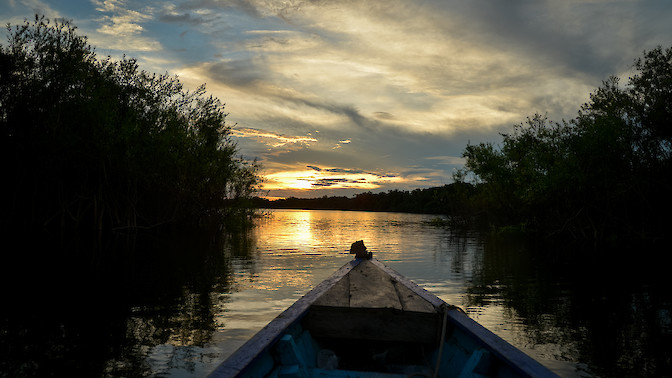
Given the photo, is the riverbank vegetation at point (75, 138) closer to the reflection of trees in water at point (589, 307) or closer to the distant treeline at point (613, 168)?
the distant treeline at point (613, 168)

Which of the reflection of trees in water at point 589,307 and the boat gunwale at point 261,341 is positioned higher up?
the boat gunwale at point 261,341

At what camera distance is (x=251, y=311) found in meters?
9.82

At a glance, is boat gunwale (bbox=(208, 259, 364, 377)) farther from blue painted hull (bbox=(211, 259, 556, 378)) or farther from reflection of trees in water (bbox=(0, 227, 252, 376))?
reflection of trees in water (bbox=(0, 227, 252, 376))

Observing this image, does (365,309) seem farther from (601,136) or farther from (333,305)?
(601,136)

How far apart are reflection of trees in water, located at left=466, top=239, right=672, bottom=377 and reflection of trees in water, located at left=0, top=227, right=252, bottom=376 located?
6.76 metres

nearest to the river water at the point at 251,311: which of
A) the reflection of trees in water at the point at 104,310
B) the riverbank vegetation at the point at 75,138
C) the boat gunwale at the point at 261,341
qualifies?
the reflection of trees in water at the point at 104,310

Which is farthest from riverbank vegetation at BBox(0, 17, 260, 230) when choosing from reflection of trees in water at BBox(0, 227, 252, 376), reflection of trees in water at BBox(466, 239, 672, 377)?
reflection of trees in water at BBox(466, 239, 672, 377)

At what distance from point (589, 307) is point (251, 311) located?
8706mm

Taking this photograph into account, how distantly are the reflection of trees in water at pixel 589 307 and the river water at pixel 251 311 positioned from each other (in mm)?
39

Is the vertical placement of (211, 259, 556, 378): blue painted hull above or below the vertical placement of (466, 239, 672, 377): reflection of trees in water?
above

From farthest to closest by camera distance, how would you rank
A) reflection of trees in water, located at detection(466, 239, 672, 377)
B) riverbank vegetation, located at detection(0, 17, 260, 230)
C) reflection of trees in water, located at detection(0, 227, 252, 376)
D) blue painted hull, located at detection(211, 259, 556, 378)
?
riverbank vegetation, located at detection(0, 17, 260, 230) < reflection of trees in water, located at detection(466, 239, 672, 377) < reflection of trees in water, located at detection(0, 227, 252, 376) < blue painted hull, located at detection(211, 259, 556, 378)

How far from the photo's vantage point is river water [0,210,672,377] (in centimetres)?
668

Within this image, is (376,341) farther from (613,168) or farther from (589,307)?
(613,168)

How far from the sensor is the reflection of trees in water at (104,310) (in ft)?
21.4
